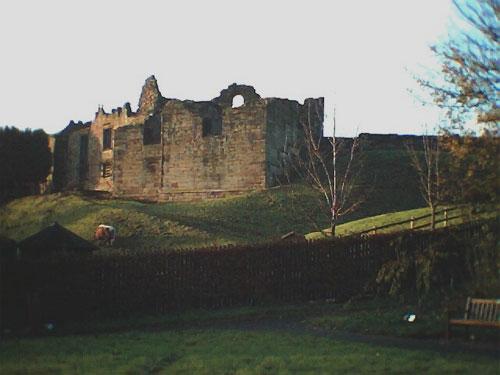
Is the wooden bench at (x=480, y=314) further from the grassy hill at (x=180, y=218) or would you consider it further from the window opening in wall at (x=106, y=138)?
the window opening in wall at (x=106, y=138)

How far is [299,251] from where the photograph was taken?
68.3 ft

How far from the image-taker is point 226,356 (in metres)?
12.0

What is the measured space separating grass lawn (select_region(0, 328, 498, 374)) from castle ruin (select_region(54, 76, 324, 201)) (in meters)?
27.5

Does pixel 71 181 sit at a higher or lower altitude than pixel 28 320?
higher

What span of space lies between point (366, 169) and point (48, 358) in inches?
1227

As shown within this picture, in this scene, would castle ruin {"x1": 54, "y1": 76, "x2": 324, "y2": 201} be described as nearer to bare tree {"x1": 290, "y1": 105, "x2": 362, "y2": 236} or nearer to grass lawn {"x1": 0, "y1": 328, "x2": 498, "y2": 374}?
bare tree {"x1": 290, "y1": 105, "x2": 362, "y2": 236}

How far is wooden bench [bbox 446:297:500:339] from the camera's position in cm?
1280

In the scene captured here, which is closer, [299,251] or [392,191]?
[299,251]

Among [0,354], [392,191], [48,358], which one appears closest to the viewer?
[48,358]

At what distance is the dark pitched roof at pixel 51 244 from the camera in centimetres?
2239

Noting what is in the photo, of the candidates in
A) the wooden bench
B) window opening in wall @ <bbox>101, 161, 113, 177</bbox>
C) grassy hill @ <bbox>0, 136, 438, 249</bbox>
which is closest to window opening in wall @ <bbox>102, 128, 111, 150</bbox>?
window opening in wall @ <bbox>101, 161, 113, 177</bbox>

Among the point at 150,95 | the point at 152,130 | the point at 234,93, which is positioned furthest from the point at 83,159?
the point at 234,93

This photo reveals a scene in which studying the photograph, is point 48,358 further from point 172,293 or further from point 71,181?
point 71,181

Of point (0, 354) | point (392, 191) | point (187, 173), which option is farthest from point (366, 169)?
point (0, 354)
